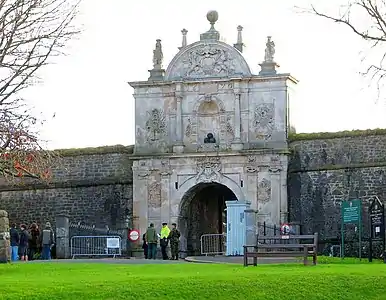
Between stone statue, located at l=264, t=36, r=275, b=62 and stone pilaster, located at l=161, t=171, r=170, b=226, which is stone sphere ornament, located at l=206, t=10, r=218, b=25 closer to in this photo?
stone statue, located at l=264, t=36, r=275, b=62

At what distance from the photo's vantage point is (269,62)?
43.4 m

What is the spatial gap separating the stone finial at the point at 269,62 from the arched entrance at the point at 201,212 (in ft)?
15.7

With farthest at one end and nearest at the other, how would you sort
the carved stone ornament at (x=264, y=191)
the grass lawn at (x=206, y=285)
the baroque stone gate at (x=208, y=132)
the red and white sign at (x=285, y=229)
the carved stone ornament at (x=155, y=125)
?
the carved stone ornament at (x=155, y=125) → the baroque stone gate at (x=208, y=132) → the carved stone ornament at (x=264, y=191) → the red and white sign at (x=285, y=229) → the grass lawn at (x=206, y=285)

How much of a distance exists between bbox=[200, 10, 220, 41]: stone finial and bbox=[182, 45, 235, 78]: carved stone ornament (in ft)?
1.76

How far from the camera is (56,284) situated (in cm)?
2020

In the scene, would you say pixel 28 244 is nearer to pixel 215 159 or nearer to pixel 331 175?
pixel 215 159

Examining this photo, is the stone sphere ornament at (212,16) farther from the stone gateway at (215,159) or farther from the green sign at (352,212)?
the green sign at (352,212)

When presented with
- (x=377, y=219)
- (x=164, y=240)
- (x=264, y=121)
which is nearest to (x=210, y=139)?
(x=264, y=121)

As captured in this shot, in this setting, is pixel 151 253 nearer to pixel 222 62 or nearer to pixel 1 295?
pixel 222 62

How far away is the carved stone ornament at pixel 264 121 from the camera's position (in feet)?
142

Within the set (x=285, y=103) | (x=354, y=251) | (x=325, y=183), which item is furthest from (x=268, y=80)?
(x=354, y=251)

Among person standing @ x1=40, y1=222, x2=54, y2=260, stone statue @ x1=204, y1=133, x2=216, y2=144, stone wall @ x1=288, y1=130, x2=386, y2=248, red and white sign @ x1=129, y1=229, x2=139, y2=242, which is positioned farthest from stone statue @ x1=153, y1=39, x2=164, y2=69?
person standing @ x1=40, y1=222, x2=54, y2=260

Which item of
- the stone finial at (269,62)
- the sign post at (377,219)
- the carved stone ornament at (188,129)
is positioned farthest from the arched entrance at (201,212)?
the sign post at (377,219)

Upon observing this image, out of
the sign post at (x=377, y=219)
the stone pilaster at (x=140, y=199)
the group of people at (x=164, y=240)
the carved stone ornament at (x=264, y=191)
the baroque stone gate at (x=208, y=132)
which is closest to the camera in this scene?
the sign post at (x=377, y=219)
